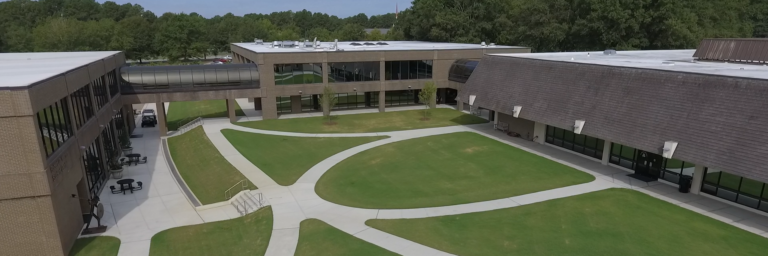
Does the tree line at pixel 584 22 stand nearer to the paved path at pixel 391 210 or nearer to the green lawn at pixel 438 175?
the paved path at pixel 391 210

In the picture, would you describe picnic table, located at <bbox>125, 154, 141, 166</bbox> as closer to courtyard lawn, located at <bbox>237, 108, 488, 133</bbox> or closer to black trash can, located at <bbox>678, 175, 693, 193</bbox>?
courtyard lawn, located at <bbox>237, 108, 488, 133</bbox>

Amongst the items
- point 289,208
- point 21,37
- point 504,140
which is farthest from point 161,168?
point 21,37

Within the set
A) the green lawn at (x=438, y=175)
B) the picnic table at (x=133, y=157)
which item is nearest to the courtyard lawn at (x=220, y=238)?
the green lawn at (x=438, y=175)

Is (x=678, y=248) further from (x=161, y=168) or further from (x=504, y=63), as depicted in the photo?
(x=161, y=168)

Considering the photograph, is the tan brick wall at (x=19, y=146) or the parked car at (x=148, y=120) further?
the parked car at (x=148, y=120)

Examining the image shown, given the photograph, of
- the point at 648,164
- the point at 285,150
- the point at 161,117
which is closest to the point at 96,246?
the point at 285,150
